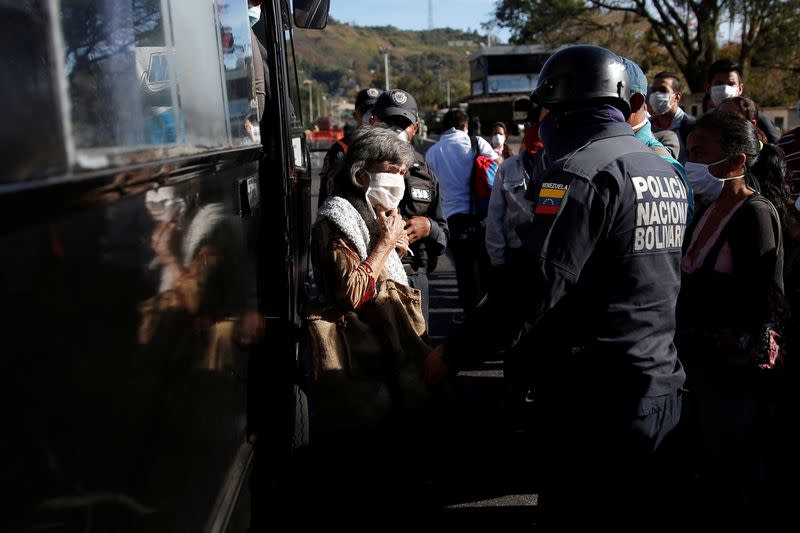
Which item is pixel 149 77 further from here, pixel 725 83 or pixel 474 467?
pixel 725 83

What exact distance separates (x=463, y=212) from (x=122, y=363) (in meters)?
4.64

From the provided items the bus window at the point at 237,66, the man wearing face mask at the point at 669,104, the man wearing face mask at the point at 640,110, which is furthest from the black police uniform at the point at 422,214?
the man wearing face mask at the point at 669,104

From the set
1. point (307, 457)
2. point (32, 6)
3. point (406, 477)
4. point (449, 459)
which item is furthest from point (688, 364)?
point (32, 6)

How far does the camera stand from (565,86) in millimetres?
2238

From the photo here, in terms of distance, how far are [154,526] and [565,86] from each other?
1653 millimetres

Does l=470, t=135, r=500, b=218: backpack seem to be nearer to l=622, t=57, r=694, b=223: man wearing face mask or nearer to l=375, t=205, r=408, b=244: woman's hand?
l=622, t=57, r=694, b=223: man wearing face mask

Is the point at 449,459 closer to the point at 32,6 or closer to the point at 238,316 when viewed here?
the point at 238,316

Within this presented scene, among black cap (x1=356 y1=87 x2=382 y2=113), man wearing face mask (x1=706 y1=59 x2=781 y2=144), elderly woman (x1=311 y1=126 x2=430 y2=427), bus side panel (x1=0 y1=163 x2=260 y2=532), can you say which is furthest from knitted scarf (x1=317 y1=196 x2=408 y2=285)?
man wearing face mask (x1=706 y1=59 x2=781 y2=144)

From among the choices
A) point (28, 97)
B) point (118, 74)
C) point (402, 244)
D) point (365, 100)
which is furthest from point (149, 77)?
point (365, 100)

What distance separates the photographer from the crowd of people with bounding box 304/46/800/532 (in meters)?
2.12

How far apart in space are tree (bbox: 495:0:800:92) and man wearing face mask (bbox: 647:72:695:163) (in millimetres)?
26446

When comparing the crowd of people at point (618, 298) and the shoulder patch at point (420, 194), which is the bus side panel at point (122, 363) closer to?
the crowd of people at point (618, 298)

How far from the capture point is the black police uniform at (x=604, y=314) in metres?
2.06

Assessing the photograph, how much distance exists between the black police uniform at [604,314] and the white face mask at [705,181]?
0.90 m
